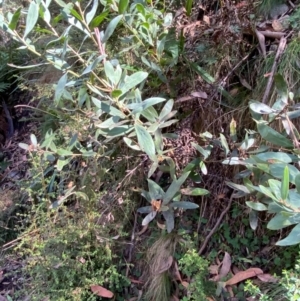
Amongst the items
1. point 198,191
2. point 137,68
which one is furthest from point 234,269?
point 137,68

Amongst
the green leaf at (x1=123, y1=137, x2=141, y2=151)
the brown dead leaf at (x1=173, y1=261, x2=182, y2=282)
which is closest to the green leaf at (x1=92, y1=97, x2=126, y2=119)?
the green leaf at (x1=123, y1=137, x2=141, y2=151)

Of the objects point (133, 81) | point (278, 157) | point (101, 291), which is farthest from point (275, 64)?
point (101, 291)

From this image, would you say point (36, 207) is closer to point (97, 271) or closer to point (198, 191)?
point (97, 271)

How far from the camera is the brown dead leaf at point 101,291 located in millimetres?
1553

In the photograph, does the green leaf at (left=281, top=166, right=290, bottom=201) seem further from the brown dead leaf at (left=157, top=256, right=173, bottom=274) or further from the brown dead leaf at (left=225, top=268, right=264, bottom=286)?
the brown dead leaf at (left=157, top=256, right=173, bottom=274)

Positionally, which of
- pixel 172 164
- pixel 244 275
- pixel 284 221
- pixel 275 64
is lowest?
pixel 244 275

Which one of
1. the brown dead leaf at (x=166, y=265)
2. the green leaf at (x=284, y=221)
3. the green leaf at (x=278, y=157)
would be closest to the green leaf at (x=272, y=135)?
the green leaf at (x=278, y=157)

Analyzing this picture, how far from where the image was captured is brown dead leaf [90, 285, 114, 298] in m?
1.55

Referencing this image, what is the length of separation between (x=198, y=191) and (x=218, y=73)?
50cm

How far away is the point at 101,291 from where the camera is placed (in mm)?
1566

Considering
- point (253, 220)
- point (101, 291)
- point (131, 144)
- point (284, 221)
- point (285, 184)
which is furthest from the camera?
point (101, 291)

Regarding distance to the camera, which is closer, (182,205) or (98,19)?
(98,19)

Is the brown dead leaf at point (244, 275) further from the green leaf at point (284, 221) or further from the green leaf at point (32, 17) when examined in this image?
the green leaf at point (32, 17)

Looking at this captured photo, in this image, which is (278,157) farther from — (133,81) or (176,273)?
(176,273)
